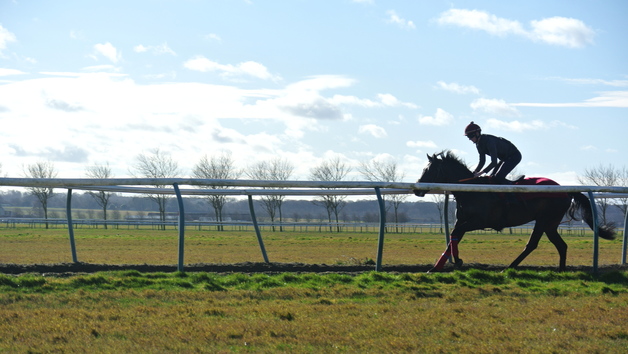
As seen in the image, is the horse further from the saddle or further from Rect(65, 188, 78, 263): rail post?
Rect(65, 188, 78, 263): rail post

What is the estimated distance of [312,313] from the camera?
20.9 feet

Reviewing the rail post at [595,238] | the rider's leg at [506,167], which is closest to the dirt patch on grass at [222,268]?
the rail post at [595,238]

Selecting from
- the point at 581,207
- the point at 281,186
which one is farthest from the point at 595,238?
the point at 281,186

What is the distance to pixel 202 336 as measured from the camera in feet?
17.4

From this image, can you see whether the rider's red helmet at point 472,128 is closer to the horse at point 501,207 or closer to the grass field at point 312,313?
the horse at point 501,207

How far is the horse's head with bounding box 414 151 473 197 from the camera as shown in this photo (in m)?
10.9

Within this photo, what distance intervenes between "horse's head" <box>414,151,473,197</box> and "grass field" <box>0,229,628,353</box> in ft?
7.17

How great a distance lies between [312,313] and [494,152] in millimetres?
5701

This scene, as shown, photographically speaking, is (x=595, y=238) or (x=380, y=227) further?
(x=595, y=238)

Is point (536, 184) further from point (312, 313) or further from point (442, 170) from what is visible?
point (312, 313)

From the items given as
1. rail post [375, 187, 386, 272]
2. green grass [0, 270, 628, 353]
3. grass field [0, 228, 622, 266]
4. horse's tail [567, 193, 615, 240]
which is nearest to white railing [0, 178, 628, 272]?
rail post [375, 187, 386, 272]

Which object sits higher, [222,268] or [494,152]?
[494,152]

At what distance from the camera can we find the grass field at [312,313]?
5.11m

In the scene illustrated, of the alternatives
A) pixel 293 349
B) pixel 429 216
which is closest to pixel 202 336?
pixel 293 349
